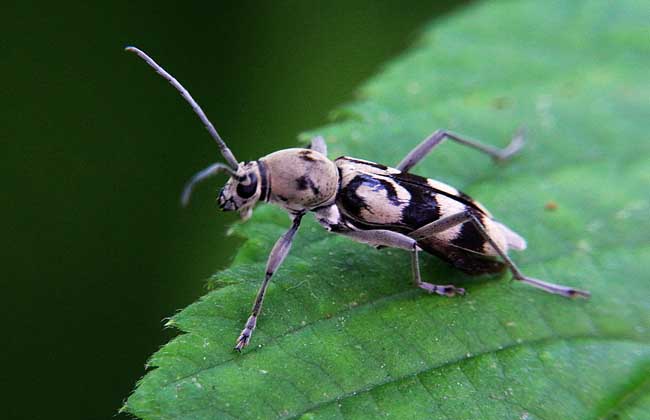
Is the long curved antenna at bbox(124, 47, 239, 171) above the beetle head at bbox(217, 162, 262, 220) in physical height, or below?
above

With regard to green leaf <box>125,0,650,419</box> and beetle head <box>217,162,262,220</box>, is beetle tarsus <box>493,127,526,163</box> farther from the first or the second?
beetle head <box>217,162,262,220</box>

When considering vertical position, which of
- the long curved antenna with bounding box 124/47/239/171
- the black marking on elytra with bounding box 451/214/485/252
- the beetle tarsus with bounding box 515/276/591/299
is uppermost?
the long curved antenna with bounding box 124/47/239/171

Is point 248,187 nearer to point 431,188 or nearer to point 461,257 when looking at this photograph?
point 431,188

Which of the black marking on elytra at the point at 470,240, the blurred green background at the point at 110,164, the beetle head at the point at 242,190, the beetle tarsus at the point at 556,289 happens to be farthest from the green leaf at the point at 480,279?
the blurred green background at the point at 110,164

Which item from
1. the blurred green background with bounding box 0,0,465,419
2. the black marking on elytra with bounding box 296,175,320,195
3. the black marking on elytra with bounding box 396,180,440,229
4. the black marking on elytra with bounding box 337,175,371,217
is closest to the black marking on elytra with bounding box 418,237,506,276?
the black marking on elytra with bounding box 396,180,440,229

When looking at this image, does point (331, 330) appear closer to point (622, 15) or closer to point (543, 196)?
point (543, 196)

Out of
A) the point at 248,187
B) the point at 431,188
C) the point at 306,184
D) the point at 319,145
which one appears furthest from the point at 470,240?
the point at 248,187

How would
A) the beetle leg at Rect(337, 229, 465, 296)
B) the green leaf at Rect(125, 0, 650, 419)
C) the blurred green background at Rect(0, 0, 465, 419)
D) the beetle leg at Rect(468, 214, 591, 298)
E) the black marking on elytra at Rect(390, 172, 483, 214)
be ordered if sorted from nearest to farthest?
the green leaf at Rect(125, 0, 650, 419) < the beetle leg at Rect(337, 229, 465, 296) < the beetle leg at Rect(468, 214, 591, 298) < the black marking on elytra at Rect(390, 172, 483, 214) < the blurred green background at Rect(0, 0, 465, 419)

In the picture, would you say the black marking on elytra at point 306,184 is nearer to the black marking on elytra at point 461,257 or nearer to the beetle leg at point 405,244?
the beetle leg at point 405,244
